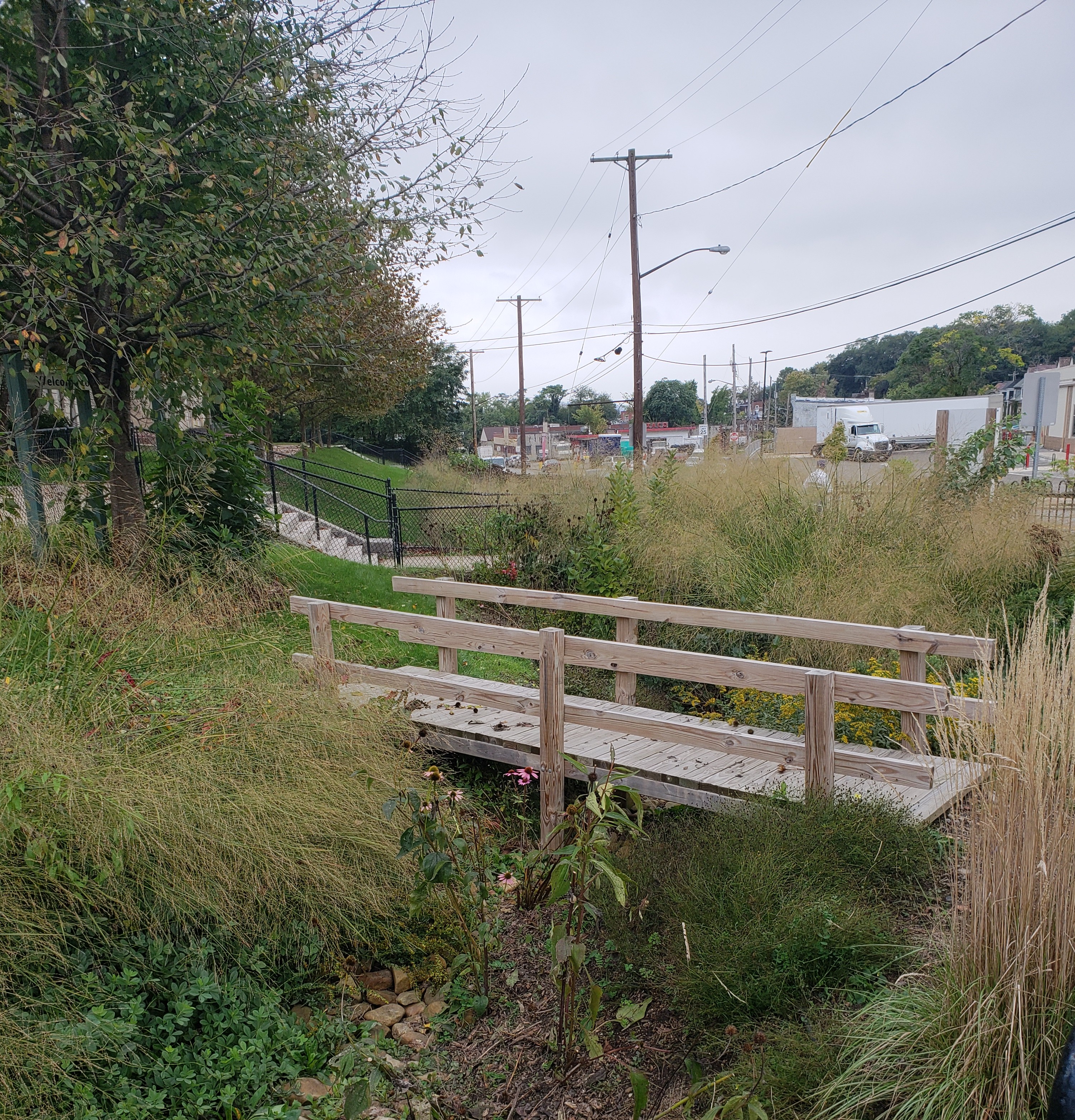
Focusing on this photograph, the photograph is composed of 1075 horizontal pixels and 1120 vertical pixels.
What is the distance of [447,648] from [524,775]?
1553mm

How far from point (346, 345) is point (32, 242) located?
251cm

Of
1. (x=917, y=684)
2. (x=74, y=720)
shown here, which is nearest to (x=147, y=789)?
(x=74, y=720)

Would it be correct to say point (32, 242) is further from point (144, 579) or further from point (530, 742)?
point (530, 742)

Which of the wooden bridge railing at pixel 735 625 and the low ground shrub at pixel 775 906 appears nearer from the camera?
the low ground shrub at pixel 775 906

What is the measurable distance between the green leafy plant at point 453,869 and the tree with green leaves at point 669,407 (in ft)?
285

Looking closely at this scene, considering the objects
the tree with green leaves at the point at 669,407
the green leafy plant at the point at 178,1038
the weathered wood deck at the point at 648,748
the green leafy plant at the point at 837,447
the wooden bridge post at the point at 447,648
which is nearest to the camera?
the green leafy plant at the point at 178,1038

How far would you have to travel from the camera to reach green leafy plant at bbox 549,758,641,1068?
3.04 metres

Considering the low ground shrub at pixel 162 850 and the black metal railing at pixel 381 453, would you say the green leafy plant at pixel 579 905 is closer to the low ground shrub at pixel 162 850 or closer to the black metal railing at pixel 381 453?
the low ground shrub at pixel 162 850

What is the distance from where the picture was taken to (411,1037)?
3.46 m

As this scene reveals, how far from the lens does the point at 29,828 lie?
119 inches

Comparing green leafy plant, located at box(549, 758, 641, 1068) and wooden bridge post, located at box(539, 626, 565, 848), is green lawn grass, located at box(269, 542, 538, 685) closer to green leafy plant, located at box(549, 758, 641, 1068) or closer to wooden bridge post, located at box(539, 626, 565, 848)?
wooden bridge post, located at box(539, 626, 565, 848)

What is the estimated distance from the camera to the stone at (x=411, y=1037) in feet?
11.2

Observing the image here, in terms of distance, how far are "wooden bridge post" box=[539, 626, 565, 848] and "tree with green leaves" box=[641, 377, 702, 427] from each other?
86.0 metres

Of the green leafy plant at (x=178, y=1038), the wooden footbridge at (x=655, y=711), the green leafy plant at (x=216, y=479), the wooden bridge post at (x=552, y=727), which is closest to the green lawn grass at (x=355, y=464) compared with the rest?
the green leafy plant at (x=216, y=479)
